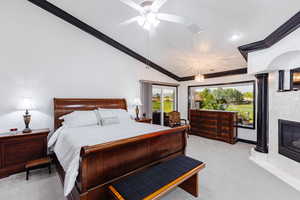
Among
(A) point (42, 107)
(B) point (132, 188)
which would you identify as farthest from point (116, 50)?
(B) point (132, 188)

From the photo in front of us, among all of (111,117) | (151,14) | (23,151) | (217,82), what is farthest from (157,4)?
(217,82)

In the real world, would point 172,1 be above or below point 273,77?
above

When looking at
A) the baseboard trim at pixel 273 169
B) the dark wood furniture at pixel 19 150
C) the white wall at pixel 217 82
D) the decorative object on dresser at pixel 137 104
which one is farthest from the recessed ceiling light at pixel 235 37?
the dark wood furniture at pixel 19 150

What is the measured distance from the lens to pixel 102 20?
345 centimetres

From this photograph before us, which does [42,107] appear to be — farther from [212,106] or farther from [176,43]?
[212,106]

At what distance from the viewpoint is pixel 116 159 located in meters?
1.78

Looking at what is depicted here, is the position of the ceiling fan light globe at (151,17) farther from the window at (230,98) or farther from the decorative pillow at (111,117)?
the window at (230,98)

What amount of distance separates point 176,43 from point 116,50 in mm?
1908

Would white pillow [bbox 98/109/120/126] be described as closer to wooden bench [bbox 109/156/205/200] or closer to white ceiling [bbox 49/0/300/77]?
wooden bench [bbox 109/156/205/200]

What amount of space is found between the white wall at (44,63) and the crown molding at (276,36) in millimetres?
3596

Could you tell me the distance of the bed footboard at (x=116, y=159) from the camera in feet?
4.94

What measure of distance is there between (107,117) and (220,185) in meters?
2.58

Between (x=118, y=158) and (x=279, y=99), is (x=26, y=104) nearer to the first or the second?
(x=118, y=158)

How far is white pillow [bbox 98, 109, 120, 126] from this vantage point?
3.14 meters
